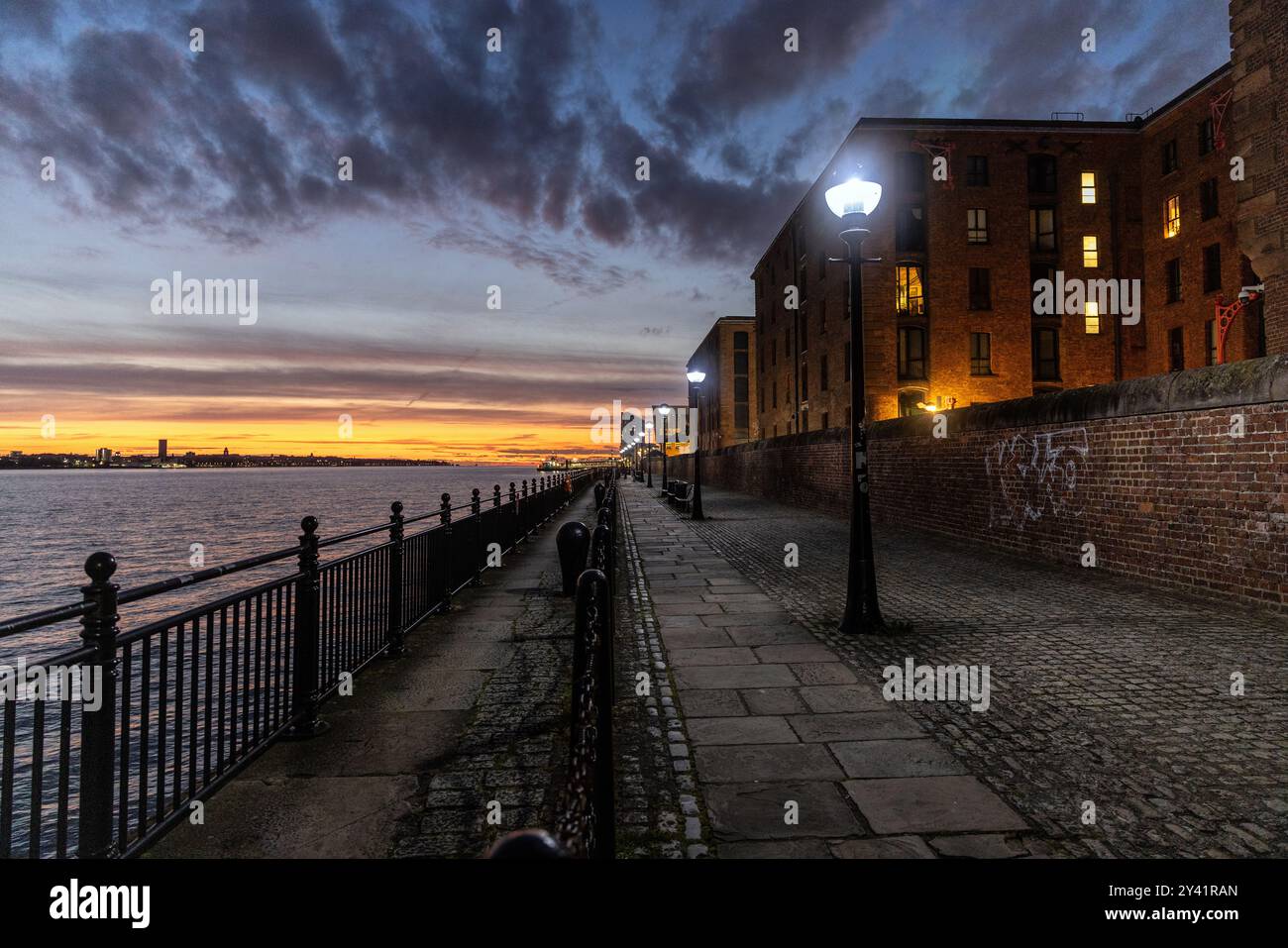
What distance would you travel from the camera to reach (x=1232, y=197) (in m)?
28.0

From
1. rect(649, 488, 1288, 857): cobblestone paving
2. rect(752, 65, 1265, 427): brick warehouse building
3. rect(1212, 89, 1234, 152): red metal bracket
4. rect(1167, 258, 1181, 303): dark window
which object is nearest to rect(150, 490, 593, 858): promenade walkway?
rect(649, 488, 1288, 857): cobblestone paving

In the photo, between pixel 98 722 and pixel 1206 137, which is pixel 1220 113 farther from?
pixel 98 722

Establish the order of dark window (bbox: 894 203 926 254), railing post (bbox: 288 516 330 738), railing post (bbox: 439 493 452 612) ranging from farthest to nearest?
1. dark window (bbox: 894 203 926 254)
2. railing post (bbox: 439 493 452 612)
3. railing post (bbox: 288 516 330 738)

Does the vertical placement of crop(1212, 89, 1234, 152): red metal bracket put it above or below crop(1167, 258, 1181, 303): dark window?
above

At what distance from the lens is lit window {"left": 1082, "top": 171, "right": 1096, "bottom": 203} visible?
33.1 metres

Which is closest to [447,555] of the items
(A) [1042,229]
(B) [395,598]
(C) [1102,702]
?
(B) [395,598]

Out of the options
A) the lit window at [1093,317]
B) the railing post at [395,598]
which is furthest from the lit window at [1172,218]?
the railing post at [395,598]

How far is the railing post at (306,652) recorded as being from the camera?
4.52 meters

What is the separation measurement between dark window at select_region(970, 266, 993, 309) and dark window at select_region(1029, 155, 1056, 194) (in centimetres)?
457

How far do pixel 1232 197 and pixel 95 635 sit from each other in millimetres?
37437

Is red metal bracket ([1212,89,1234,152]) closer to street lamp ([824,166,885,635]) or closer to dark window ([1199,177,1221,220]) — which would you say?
dark window ([1199,177,1221,220])

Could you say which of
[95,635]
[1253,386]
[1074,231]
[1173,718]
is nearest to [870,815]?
[1173,718]

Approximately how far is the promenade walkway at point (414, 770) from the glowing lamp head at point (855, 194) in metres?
5.20
